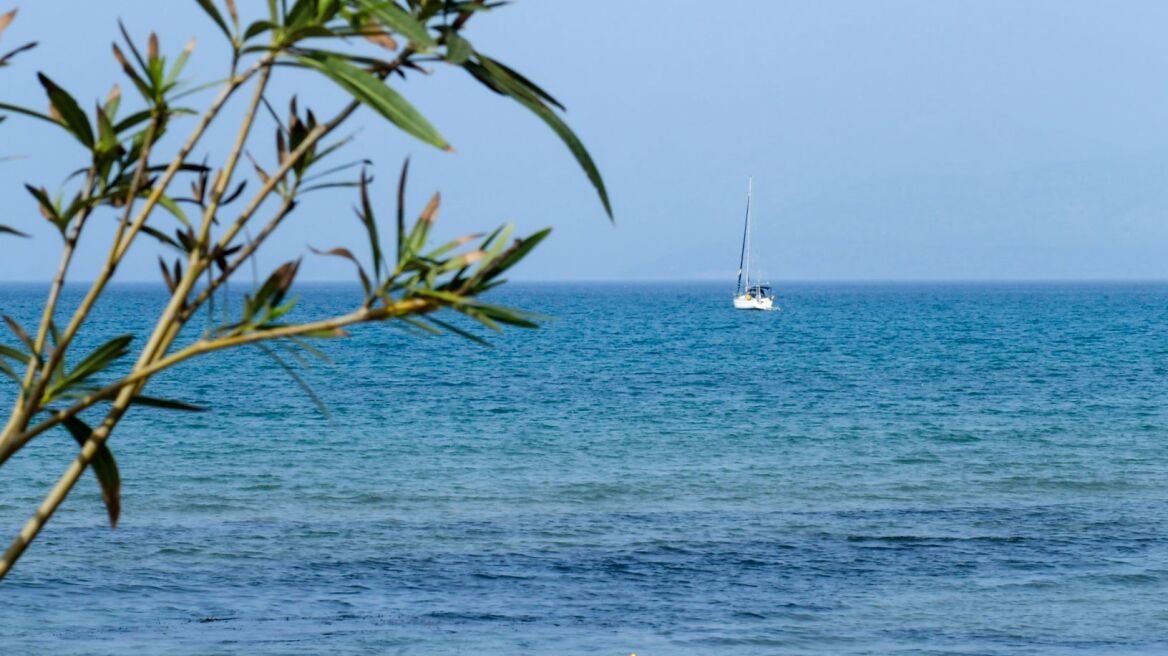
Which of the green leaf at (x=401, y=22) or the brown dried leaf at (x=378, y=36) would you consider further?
the brown dried leaf at (x=378, y=36)

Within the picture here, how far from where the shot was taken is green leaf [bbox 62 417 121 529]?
213 centimetres

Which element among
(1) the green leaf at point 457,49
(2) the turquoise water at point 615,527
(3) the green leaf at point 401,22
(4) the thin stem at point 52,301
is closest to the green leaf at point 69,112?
(4) the thin stem at point 52,301

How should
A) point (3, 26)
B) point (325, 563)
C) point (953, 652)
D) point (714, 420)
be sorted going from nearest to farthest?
point (3, 26) < point (953, 652) < point (325, 563) < point (714, 420)

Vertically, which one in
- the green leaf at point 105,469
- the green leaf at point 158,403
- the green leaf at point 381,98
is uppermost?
the green leaf at point 381,98

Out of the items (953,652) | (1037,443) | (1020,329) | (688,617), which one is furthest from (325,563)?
(1020,329)

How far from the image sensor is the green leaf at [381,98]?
1.70 meters

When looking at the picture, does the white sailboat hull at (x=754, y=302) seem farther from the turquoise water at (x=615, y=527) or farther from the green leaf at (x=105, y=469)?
the green leaf at (x=105, y=469)

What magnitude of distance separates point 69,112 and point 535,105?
0.75 meters

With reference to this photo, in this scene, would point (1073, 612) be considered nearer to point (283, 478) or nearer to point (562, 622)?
point (562, 622)

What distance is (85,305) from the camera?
2.01 metres

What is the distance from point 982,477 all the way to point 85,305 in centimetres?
1861

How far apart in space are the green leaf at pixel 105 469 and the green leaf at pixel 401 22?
0.79 metres

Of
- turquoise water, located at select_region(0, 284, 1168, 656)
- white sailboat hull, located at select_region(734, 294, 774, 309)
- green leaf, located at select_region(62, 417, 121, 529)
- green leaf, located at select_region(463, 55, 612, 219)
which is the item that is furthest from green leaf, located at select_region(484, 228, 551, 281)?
white sailboat hull, located at select_region(734, 294, 774, 309)

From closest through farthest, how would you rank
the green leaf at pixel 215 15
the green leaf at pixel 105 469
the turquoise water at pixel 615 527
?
the green leaf at pixel 215 15, the green leaf at pixel 105 469, the turquoise water at pixel 615 527
